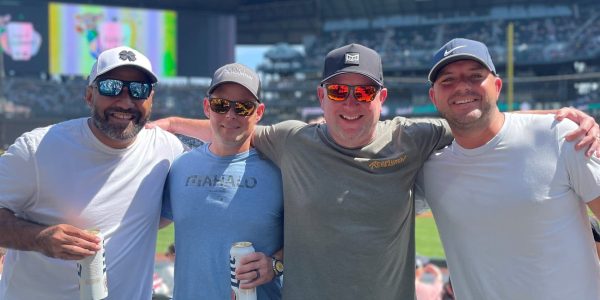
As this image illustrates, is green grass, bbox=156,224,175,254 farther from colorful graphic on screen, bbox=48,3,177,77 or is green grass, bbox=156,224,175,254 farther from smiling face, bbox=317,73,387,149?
colorful graphic on screen, bbox=48,3,177,77

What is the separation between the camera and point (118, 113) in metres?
3.04

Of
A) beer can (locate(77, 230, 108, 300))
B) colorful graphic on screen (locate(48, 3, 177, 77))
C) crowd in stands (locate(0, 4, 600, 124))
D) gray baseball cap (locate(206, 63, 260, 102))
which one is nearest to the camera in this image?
beer can (locate(77, 230, 108, 300))

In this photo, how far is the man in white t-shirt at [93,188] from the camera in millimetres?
2918

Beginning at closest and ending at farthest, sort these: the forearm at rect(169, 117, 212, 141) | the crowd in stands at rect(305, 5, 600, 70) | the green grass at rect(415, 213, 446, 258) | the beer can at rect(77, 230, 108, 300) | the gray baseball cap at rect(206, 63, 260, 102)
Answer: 1. the beer can at rect(77, 230, 108, 300)
2. the gray baseball cap at rect(206, 63, 260, 102)
3. the forearm at rect(169, 117, 212, 141)
4. the green grass at rect(415, 213, 446, 258)
5. the crowd in stands at rect(305, 5, 600, 70)

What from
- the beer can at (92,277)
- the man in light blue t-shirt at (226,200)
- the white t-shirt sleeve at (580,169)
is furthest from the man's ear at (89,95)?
the white t-shirt sleeve at (580,169)

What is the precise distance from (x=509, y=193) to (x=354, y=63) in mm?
976

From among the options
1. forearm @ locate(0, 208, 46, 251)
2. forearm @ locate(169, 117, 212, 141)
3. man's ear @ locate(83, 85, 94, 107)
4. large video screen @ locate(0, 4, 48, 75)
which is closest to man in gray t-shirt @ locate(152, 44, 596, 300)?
forearm @ locate(169, 117, 212, 141)

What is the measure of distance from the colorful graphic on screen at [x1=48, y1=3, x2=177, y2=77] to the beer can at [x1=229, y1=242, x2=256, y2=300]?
3262 centimetres

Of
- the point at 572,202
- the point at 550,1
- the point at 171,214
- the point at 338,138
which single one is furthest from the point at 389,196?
the point at 550,1

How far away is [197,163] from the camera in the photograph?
3.09m

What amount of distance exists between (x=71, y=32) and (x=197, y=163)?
3451 centimetres

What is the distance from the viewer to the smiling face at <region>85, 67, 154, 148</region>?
303cm

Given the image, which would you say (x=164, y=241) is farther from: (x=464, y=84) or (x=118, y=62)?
(x=464, y=84)

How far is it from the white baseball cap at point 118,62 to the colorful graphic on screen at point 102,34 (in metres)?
31.9
